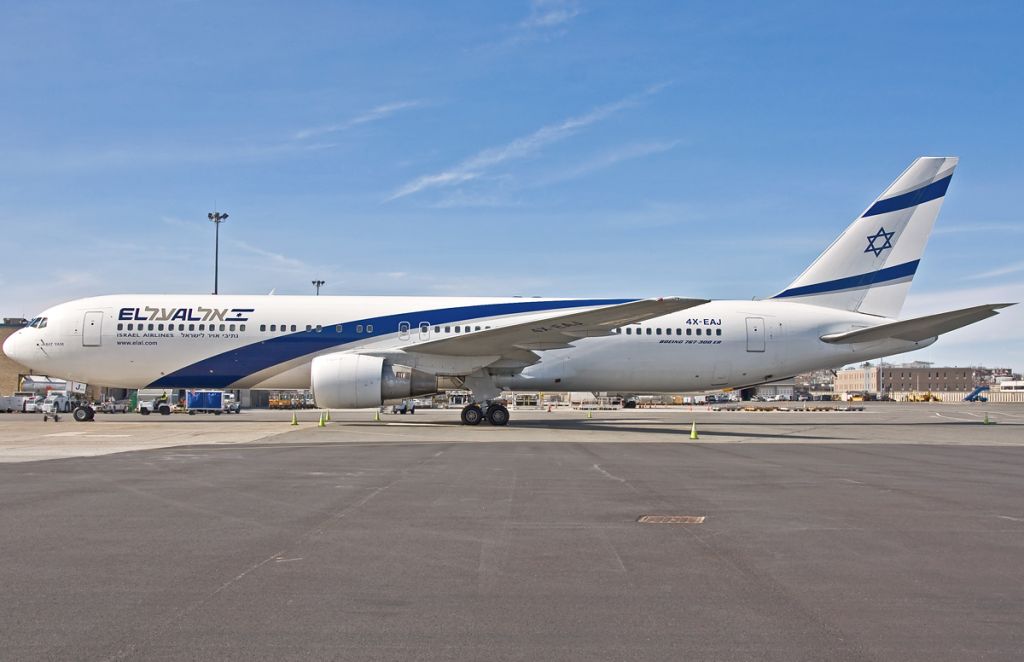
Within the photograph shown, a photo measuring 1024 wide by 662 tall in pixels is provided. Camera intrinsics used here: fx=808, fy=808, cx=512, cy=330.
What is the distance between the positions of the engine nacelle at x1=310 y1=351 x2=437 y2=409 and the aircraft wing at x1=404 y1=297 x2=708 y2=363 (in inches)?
46.4

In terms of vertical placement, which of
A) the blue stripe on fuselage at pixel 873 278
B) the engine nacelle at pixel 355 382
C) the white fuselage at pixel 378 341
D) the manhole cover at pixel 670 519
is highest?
the blue stripe on fuselage at pixel 873 278

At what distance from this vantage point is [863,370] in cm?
17250

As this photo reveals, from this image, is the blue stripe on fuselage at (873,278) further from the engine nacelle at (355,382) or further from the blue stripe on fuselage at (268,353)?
the engine nacelle at (355,382)

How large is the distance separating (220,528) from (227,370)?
18781 mm

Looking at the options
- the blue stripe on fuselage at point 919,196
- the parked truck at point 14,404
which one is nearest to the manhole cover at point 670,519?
the blue stripe on fuselage at point 919,196

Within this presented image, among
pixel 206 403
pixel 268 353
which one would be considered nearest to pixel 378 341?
pixel 268 353

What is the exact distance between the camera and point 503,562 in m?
5.90

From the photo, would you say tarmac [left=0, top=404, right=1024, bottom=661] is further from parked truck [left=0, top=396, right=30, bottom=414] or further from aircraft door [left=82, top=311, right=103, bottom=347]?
parked truck [left=0, top=396, right=30, bottom=414]

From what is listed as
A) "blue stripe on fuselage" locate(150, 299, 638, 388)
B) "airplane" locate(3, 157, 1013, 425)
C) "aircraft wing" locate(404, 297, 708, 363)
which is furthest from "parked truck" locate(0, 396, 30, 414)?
"aircraft wing" locate(404, 297, 708, 363)

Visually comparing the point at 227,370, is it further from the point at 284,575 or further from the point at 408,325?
the point at 284,575

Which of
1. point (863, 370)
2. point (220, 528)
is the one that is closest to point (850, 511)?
point (220, 528)

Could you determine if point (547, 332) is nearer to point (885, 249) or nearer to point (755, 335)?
point (755, 335)

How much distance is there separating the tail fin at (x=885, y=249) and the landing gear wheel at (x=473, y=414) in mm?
12093

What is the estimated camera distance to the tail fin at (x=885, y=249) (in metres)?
27.3
